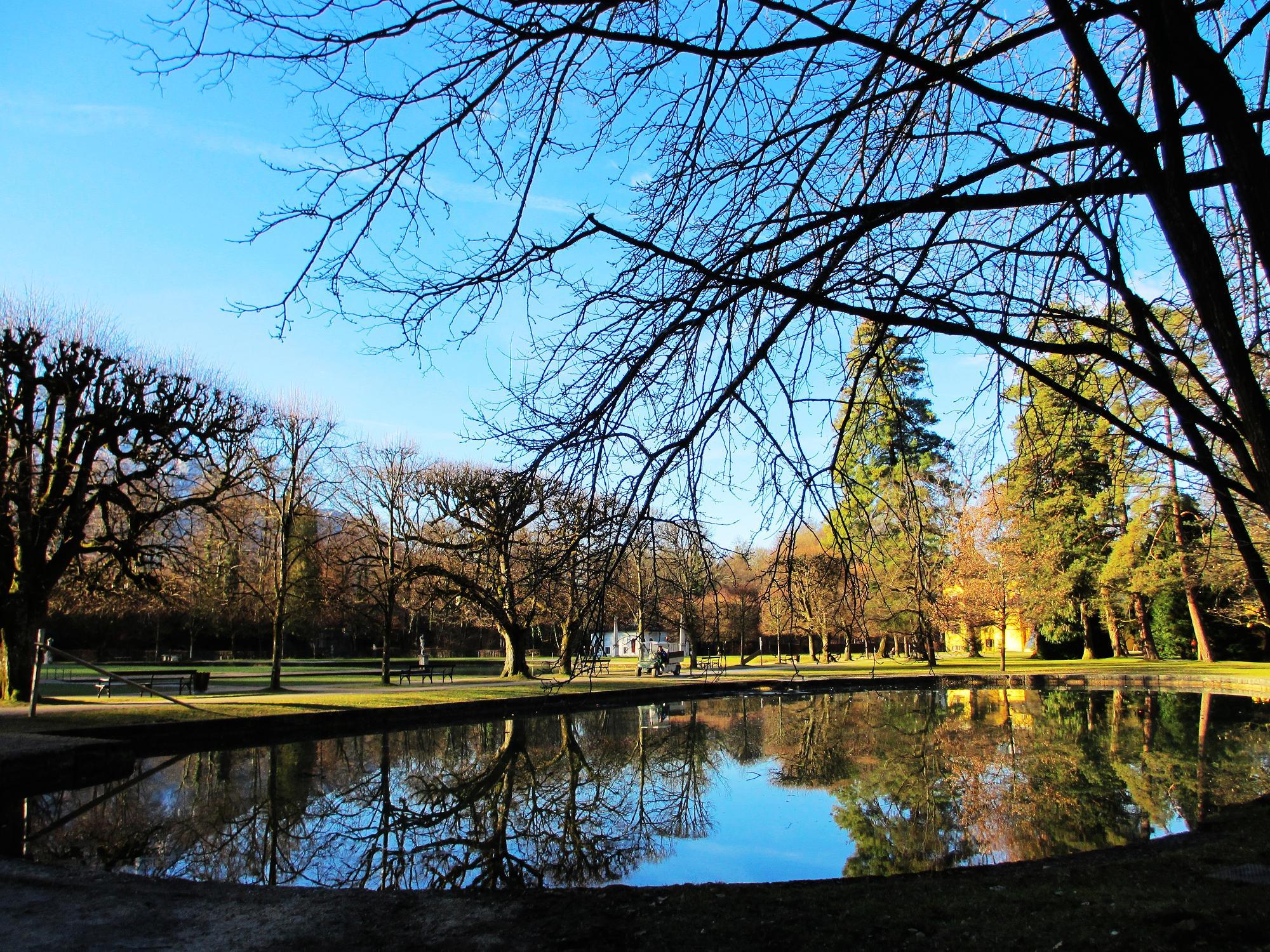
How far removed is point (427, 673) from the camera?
27.6 meters

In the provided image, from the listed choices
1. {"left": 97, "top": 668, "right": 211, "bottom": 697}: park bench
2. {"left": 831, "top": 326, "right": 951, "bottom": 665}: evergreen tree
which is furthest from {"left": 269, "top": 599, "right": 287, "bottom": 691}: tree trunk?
{"left": 831, "top": 326, "right": 951, "bottom": 665}: evergreen tree

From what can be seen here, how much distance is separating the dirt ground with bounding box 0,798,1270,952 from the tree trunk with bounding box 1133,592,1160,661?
3549 cm

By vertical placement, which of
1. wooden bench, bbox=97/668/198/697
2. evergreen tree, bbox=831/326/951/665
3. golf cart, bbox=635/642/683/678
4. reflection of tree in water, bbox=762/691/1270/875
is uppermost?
evergreen tree, bbox=831/326/951/665

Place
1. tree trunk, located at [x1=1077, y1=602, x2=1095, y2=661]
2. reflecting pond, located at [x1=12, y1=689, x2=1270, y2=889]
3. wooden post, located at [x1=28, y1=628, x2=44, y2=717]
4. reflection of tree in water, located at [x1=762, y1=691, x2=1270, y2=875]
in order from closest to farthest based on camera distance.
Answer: reflecting pond, located at [x1=12, y1=689, x2=1270, y2=889]
reflection of tree in water, located at [x1=762, y1=691, x2=1270, y2=875]
wooden post, located at [x1=28, y1=628, x2=44, y2=717]
tree trunk, located at [x1=1077, y1=602, x2=1095, y2=661]

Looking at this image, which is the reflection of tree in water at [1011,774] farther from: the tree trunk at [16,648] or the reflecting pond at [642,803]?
the tree trunk at [16,648]

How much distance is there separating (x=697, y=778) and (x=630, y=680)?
17.5 meters

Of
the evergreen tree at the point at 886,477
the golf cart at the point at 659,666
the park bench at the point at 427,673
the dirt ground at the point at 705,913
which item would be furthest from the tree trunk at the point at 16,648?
the golf cart at the point at 659,666

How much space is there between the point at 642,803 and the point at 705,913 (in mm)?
5211

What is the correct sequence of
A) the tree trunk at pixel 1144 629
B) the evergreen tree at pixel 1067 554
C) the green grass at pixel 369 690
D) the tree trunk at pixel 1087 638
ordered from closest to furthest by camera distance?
the green grass at pixel 369 690, the evergreen tree at pixel 1067 554, the tree trunk at pixel 1144 629, the tree trunk at pixel 1087 638

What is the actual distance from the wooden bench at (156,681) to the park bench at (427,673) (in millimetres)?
6232

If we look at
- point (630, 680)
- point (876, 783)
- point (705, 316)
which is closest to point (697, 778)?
point (876, 783)

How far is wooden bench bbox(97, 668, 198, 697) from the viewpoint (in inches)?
783

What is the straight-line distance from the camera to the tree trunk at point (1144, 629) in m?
36.8

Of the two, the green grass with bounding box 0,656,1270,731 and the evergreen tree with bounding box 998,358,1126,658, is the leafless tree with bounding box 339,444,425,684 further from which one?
the evergreen tree with bounding box 998,358,1126,658
